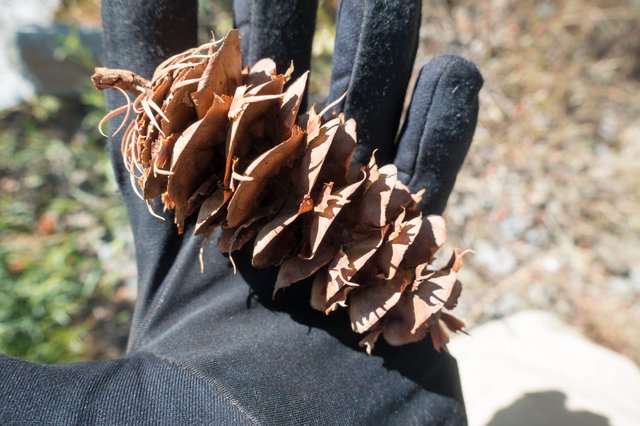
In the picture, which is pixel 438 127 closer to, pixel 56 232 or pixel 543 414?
pixel 543 414

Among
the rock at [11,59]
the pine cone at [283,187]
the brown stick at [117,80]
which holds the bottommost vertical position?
the rock at [11,59]

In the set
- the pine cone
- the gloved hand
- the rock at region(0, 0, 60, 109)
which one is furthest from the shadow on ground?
the rock at region(0, 0, 60, 109)

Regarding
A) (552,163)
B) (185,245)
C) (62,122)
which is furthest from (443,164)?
(62,122)

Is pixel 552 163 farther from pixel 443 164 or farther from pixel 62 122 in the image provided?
pixel 62 122

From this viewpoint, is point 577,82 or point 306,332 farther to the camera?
point 577,82

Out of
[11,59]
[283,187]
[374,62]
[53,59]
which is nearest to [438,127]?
[374,62]

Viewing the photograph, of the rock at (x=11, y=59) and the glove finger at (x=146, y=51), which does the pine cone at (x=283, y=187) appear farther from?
the rock at (x=11, y=59)

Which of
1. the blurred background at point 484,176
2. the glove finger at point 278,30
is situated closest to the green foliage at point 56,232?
the blurred background at point 484,176
